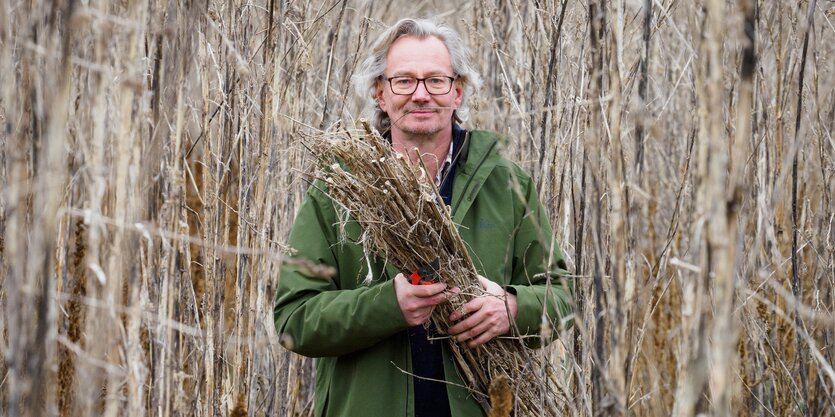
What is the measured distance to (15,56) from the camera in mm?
1783

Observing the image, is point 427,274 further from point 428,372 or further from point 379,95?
point 379,95

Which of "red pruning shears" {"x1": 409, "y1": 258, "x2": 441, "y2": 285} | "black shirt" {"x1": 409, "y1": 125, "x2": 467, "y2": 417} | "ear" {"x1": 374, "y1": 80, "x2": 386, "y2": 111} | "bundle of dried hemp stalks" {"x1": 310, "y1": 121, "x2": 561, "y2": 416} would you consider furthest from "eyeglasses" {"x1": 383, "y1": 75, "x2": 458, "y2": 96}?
"black shirt" {"x1": 409, "y1": 125, "x2": 467, "y2": 417}

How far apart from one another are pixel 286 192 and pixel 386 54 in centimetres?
55

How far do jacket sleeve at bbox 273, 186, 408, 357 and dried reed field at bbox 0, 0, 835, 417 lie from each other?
0.50ft

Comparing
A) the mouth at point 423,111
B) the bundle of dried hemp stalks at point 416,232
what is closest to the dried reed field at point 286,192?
the bundle of dried hemp stalks at point 416,232

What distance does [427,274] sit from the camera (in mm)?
1989

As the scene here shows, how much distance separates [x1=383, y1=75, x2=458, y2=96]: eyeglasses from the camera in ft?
7.39

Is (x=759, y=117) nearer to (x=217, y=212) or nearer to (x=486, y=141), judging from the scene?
(x=486, y=141)

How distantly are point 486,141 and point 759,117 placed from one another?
860mm

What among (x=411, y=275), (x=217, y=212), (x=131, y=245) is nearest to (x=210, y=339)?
(x=217, y=212)

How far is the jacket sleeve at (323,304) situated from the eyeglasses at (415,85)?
344 millimetres

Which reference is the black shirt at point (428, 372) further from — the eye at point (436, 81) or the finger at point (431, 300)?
the eye at point (436, 81)

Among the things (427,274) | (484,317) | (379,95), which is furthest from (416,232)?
(379,95)

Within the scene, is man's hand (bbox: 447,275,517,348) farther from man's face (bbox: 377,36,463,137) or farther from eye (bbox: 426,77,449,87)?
eye (bbox: 426,77,449,87)
